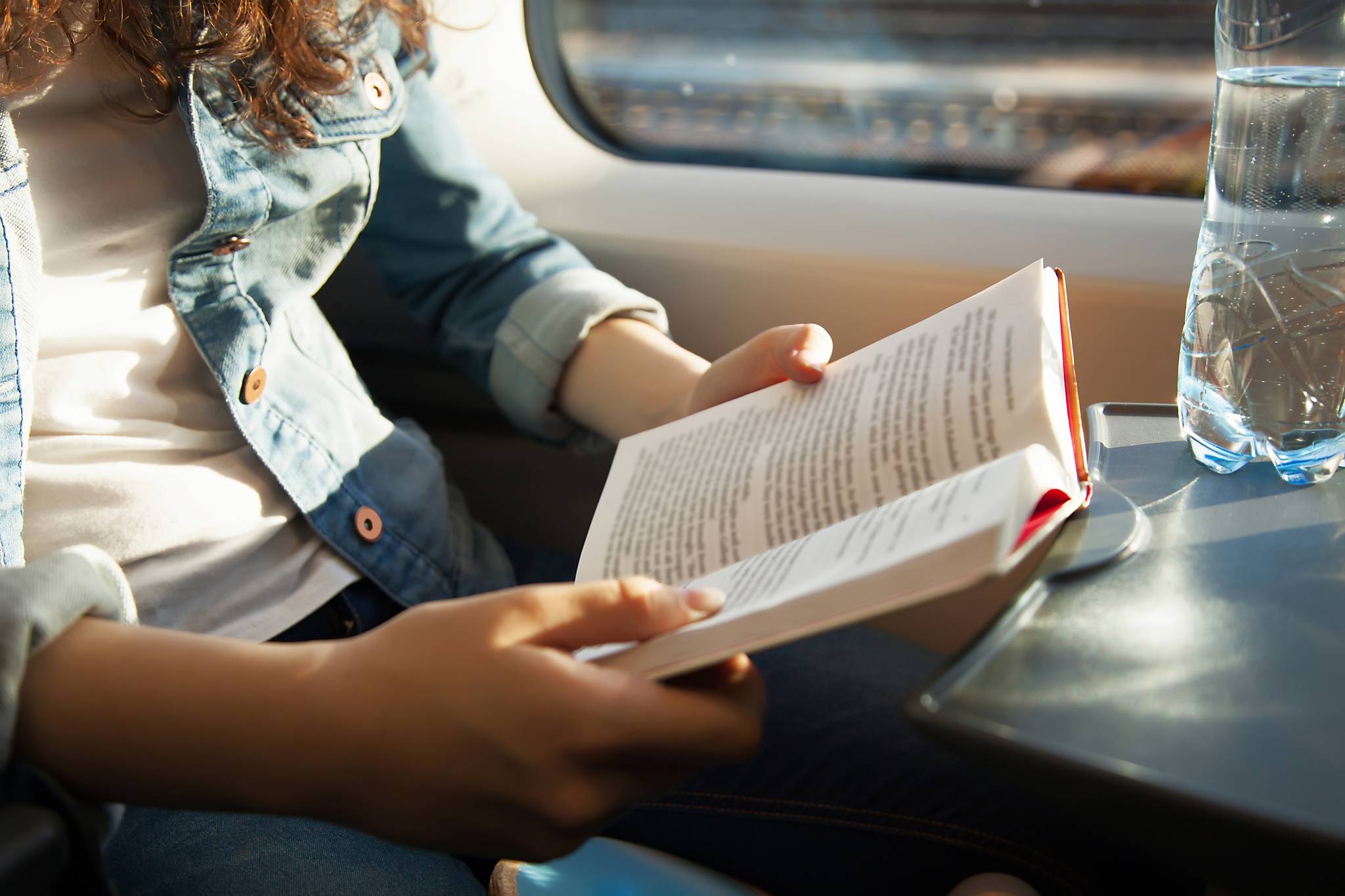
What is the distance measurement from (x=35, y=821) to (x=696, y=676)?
0.26 metres

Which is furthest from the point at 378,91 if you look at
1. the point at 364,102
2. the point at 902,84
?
the point at 902,84

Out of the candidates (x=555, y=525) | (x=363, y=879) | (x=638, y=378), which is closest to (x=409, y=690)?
(x=363, y=879)

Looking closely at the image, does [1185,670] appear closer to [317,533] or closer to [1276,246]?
[1276,246]

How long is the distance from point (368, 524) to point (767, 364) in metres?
0.33

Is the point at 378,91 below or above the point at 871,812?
above

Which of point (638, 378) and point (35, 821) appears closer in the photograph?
point (35, 821)

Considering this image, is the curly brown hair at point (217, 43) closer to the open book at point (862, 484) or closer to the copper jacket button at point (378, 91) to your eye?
the copper jacket button at point (378, 91)

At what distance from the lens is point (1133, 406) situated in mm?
641

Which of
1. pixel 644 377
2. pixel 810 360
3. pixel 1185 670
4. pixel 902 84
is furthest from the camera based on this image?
pixel 902 84

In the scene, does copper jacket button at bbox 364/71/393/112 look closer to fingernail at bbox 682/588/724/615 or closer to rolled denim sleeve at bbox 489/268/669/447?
rolled denim sleeve at bbox 489/268/669/447

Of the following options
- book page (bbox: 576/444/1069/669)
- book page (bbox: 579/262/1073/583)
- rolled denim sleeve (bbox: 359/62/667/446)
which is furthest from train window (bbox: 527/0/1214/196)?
book page (bbox: 576/444/1069/669)

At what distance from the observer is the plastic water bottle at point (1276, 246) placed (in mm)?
604

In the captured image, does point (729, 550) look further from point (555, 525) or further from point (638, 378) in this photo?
point (555, 525)

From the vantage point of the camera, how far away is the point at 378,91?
31.0 inches
